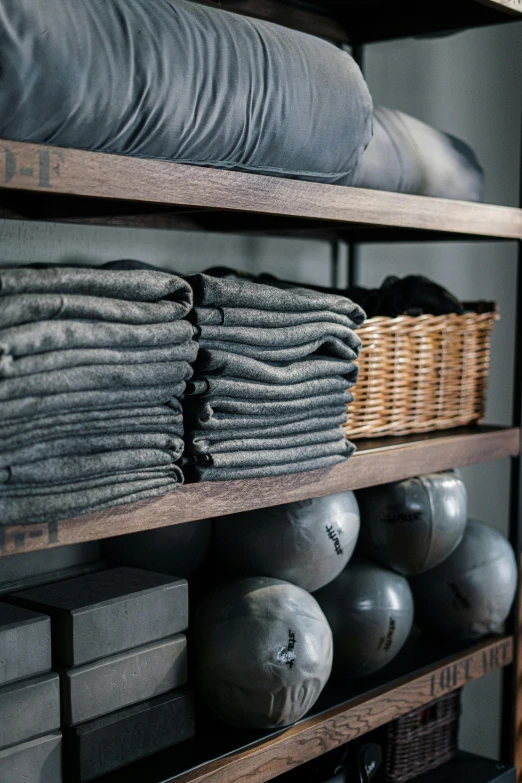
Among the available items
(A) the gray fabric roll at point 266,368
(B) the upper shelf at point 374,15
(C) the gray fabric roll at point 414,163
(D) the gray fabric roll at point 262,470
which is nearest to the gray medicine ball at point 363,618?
(D) the gray fabric roll at point 262,470

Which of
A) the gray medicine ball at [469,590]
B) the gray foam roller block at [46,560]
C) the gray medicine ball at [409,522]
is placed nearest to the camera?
the gray foam roller block at [46,560]

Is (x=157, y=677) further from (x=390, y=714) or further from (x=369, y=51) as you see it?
(x=369, y=51)

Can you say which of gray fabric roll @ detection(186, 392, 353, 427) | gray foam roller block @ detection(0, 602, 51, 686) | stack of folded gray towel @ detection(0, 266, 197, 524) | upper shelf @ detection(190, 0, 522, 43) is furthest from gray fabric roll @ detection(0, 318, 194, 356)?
upper shelf @ detection(190, 0, 522, 43)

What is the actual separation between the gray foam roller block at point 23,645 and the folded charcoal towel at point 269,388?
0.34 m

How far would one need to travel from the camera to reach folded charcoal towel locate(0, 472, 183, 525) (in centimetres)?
94

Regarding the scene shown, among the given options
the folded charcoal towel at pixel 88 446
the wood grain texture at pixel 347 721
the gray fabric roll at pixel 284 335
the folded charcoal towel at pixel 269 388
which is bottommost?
the wood grain texture at pixel 347 721

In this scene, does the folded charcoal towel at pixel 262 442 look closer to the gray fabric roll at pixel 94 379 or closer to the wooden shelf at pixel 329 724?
the gray fabric roll at pixel 94 379

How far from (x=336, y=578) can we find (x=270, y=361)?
51 centimetres

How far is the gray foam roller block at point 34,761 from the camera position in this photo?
107 centimetres

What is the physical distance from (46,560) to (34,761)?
1.29 ft

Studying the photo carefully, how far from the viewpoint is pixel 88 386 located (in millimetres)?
992

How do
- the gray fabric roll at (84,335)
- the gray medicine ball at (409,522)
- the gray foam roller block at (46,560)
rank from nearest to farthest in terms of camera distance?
the gray fabric roll at (84,335) → the gray foam roller block at (46,560) → the gray medicine ball at (409,522)

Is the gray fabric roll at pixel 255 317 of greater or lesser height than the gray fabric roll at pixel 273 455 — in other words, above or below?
above

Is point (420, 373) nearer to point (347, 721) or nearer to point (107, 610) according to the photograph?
point (347, 721)
